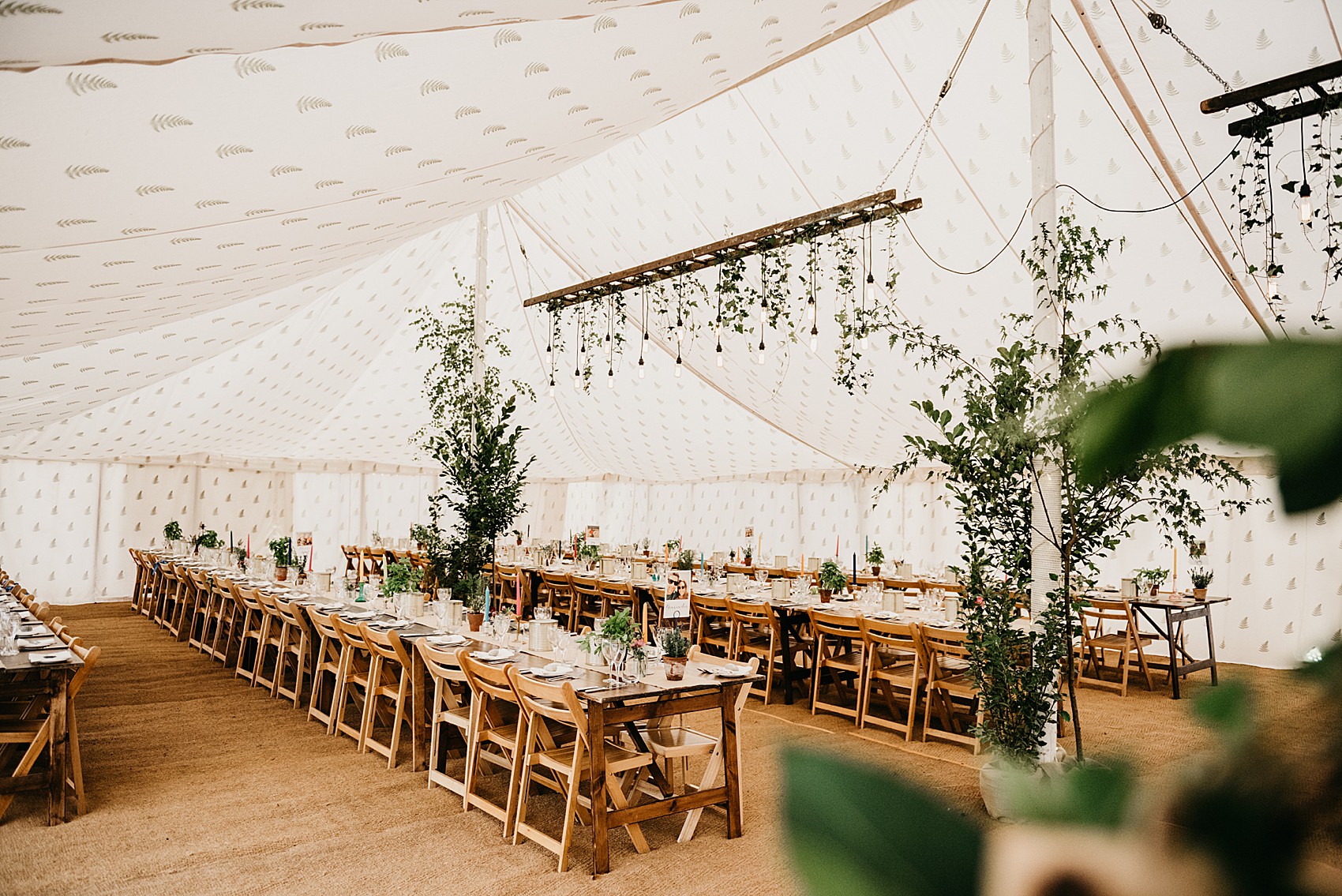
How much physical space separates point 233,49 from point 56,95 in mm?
447

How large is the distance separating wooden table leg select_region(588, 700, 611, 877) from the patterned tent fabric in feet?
8.36

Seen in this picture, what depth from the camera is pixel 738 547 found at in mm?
15109

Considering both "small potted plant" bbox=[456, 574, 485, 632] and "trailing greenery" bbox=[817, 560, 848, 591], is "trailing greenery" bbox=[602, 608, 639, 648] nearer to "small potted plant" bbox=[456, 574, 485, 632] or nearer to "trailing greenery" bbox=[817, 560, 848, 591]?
"small potted plant" bbox=[456, 574, 485, 632]

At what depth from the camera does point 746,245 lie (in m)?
7.58

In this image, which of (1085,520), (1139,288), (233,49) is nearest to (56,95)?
(233,49)

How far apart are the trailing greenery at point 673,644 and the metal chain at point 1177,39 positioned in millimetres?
4337

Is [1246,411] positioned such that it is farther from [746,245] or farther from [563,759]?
[746,245]

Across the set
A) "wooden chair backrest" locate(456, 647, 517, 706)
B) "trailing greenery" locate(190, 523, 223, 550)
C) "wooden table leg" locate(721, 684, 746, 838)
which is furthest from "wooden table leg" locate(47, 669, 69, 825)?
"trailing greenery" locate(190, 523, 223, 550)

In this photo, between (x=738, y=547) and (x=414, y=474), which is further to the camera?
(x=414, y=474)

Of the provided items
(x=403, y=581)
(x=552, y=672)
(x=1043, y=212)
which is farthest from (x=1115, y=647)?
(x=403, y=581)

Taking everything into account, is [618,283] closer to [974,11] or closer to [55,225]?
[974,11]

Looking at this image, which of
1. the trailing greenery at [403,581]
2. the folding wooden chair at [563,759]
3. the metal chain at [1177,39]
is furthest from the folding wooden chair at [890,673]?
the metal chain at [1177,39]

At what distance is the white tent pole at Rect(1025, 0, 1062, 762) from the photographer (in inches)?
184

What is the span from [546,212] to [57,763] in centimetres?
696
